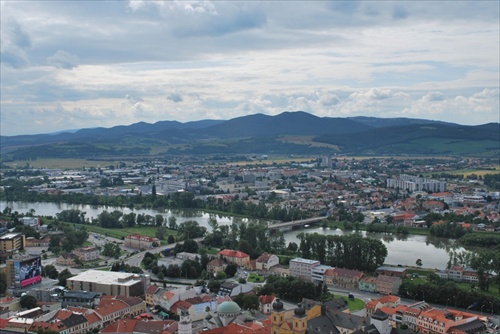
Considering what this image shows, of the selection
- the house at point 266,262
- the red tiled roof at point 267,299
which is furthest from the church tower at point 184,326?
the house at point 266,262

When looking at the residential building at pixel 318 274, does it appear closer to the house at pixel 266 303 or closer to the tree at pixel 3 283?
the house at pixel 266 303

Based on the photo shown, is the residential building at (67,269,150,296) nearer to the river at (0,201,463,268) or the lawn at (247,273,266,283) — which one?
the lawn at (247,273,266,283)

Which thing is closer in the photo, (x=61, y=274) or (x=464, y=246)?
(x=61, y=274)

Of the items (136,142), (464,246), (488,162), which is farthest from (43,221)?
(136,142)

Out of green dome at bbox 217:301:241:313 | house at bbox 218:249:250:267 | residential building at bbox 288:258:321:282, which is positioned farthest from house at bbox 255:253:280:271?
green dome at bbox 217:301:241:313

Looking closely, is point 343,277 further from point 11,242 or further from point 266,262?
point 11,242

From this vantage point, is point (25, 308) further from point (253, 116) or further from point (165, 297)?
point (253, 116)
